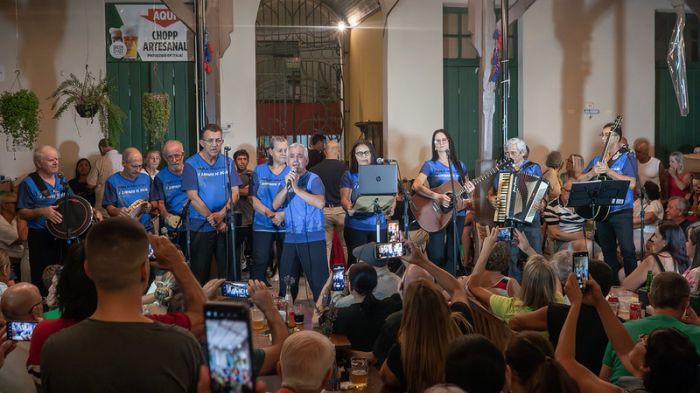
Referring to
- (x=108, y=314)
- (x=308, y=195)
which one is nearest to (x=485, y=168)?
(x=308, y=195)

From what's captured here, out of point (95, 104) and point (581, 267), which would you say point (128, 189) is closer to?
point (95, 104)

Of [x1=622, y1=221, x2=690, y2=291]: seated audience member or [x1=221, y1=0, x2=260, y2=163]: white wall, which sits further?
[x1=221, y1=0, x2=260, y2=163]: white wall

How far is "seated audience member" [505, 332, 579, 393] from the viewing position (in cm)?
283

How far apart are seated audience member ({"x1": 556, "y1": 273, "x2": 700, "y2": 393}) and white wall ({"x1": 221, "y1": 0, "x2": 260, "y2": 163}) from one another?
8.75m

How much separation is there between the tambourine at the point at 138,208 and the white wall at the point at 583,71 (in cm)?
679

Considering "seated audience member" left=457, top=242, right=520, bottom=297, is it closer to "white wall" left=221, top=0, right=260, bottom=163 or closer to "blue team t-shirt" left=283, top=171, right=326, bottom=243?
"blue team t-shirt" left=283, top=171, right=326, bottom=243

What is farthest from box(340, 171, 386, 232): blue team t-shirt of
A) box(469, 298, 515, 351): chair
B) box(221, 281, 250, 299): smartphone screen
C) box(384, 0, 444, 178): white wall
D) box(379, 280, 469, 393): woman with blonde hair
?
box(384, 0, 444, 178): white wall

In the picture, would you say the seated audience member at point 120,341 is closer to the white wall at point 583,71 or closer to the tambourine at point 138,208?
the tambourine at point 138,208

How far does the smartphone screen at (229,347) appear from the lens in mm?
1921

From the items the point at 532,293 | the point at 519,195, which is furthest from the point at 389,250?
the point at 519,195

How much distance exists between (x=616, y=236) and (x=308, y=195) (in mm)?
2927

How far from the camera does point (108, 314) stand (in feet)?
7.55

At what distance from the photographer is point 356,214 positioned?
779 centimetres

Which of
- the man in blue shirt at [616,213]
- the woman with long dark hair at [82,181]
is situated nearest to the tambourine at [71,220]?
the woman with long dark hair at [82,181]
